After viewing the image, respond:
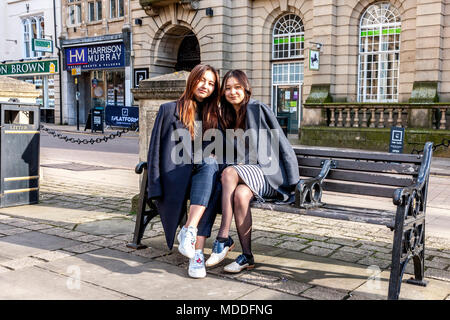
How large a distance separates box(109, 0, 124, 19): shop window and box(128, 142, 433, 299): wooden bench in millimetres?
24614

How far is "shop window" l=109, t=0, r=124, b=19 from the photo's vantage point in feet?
89.6

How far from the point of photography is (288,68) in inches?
859

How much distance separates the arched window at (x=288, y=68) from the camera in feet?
70.3

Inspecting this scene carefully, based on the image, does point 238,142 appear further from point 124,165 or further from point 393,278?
point 124,165

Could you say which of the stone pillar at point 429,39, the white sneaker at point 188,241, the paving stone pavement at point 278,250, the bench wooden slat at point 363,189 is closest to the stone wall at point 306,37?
the stone pillar at point 429,39

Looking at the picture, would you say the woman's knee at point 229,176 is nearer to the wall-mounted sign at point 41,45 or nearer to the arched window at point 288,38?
the arched window at point 288,38

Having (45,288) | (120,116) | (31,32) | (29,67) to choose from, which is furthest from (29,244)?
(31,32)

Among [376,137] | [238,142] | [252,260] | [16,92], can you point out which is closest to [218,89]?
[238,142]

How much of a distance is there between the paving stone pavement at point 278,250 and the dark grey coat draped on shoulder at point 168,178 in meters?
0.39

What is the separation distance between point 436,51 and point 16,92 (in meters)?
14.4

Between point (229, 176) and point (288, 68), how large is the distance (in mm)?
18529

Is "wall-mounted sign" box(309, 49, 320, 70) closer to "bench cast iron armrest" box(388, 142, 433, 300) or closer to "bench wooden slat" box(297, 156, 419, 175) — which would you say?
"bench wooden slat" box(297, 156, 419, 175)

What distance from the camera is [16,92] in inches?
262

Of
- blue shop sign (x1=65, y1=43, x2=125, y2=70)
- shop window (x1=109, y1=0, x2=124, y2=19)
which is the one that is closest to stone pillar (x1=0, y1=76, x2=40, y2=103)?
blue shop sign (x1=65, y1=43, x2=125, y2=70)
